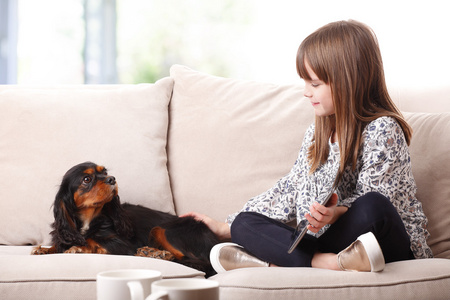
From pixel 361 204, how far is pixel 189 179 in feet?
2.67

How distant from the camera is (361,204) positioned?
155cm

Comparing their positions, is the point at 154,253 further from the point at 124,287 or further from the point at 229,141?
the point at 124,287

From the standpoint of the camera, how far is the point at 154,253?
5.73ft

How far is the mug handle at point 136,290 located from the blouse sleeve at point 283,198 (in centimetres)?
122

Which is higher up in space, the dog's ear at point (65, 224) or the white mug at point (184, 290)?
the white mug at point (184, 290)

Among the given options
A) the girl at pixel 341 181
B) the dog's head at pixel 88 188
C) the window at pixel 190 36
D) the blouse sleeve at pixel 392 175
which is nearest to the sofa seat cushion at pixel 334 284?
the girl at pixel 341 181

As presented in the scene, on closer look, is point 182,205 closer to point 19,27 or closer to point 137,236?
point 137,236

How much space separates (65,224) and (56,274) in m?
0.39

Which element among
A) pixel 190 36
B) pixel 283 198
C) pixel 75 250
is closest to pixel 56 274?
pixel 75 250

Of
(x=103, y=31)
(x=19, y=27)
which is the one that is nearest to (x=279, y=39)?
(x=103, y=31)

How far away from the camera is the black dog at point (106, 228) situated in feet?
5.71

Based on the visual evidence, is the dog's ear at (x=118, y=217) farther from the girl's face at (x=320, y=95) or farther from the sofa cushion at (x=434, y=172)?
the sofa cushion at (x=434, y=172)

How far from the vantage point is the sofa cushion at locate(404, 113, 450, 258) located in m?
1.83

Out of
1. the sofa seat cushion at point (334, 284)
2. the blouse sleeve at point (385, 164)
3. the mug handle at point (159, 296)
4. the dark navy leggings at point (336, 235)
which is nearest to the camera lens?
the mug handle at point (159, 296)
